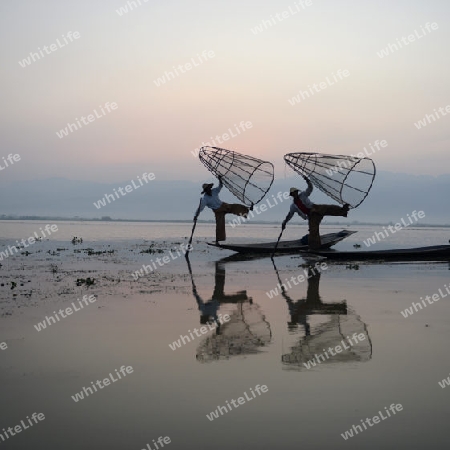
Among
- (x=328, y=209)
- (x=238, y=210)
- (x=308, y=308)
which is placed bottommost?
(x=308, y=308)

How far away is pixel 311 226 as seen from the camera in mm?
27641

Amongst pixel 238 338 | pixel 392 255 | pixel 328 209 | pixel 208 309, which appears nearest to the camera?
pixel 238 338

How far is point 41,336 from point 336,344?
4824mm

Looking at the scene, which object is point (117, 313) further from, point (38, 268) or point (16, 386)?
point (38, 268)

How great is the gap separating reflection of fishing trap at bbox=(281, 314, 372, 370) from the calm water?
27 mm

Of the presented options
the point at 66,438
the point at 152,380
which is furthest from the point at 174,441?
the point at 152,380

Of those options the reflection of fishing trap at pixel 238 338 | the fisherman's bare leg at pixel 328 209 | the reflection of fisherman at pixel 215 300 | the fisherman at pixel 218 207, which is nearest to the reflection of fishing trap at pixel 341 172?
the fisherman's bare leg at pixel 328 209

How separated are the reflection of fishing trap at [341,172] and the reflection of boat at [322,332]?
12.8m

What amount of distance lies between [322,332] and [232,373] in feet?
10.3

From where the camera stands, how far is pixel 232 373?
7.29 m

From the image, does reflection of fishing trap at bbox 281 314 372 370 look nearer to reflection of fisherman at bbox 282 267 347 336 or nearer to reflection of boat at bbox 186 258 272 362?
reflection of fisherman at bbox 282 267 347 336

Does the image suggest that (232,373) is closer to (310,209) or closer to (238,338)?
(238,338)

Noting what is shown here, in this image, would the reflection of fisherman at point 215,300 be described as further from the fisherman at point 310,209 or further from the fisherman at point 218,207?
the fisherman at point 218,207

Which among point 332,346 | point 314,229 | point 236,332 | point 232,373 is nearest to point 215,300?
point 236,332
